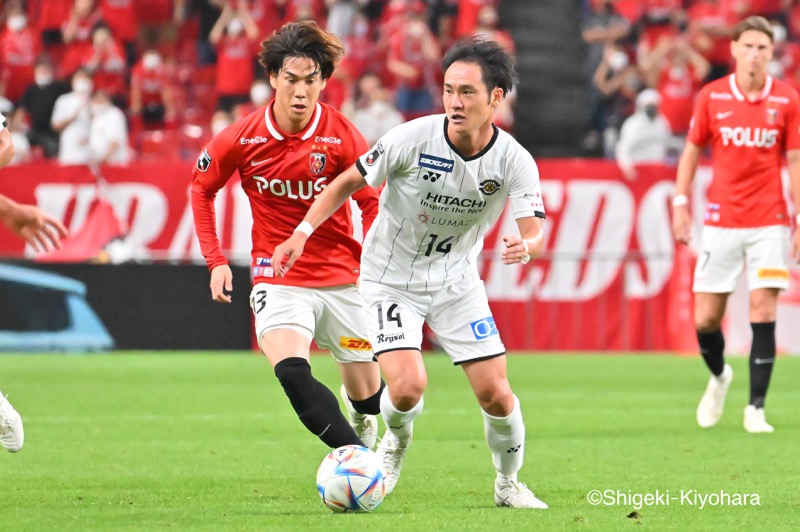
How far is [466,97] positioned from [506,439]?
1655 millimetres

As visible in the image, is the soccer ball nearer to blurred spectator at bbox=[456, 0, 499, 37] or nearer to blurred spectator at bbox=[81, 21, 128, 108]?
blurred spectator at bbox=[456, 0, 499, 37]

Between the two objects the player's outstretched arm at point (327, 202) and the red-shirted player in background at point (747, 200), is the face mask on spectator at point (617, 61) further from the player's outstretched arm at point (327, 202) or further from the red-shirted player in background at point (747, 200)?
the player's outstretched arm at point (327, 202)

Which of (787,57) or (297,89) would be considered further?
(787,57)

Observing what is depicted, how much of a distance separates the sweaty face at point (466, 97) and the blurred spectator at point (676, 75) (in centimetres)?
1334

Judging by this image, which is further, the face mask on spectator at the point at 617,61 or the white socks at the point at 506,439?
the face mask on spectator at the point at 617,61

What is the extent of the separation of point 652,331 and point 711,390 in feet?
21.9

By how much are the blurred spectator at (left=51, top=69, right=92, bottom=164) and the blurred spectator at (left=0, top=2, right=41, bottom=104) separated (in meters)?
1.59

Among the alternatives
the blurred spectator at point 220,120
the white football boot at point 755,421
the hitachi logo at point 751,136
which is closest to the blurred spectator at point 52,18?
the blurred spectator at point 220,120

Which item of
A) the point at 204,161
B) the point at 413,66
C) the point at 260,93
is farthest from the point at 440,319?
the point at 413,66

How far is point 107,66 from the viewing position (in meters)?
21.6

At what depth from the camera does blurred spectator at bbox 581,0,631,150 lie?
21109 millimetres

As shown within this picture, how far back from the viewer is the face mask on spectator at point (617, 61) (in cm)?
2100

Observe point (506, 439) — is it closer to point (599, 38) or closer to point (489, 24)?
point (489, 24)

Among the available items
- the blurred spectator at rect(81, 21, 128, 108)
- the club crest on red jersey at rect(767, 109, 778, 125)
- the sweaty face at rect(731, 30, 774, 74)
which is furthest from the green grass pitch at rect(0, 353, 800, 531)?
the blurred spectator at rect(81, 21, 128, 108)
